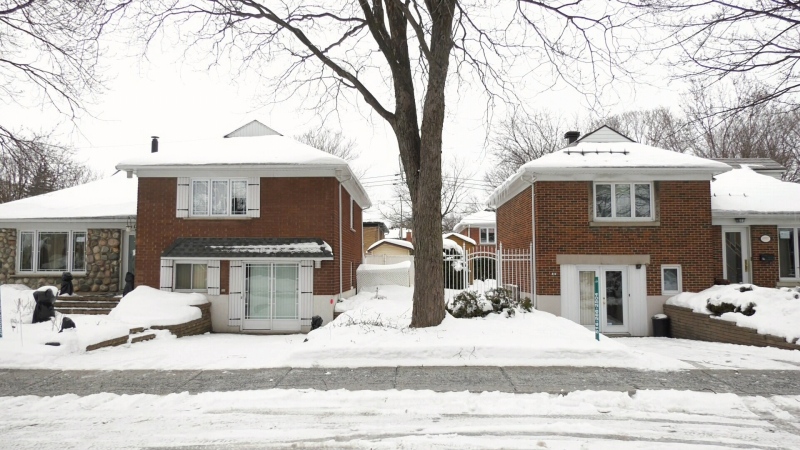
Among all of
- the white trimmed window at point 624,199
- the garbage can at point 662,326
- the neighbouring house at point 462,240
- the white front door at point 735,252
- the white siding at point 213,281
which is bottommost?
the garbage can at point 662,326

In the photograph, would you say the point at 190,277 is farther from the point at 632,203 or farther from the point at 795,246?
the point at 795,246

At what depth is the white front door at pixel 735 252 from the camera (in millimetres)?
16172

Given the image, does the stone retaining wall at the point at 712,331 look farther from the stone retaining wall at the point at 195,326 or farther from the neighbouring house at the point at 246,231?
the stone retaining wall at the point at 195,326

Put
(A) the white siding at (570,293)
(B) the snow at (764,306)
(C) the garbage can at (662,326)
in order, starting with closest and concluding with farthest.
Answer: (B) the snow at (764,306) < (C) the garbage can at (662,326) < (A) the white siding at (570,293)

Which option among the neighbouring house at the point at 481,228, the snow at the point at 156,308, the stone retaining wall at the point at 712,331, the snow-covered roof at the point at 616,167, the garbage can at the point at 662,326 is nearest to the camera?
the stone retaining wall at the point at 712,331

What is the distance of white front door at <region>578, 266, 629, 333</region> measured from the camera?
14898 mm

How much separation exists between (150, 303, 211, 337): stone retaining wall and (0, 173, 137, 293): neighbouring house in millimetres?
5431

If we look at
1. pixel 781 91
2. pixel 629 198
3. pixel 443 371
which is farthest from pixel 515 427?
pixel 629 198

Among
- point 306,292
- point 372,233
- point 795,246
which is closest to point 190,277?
point 306,292

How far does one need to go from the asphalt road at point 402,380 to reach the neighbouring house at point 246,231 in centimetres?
683

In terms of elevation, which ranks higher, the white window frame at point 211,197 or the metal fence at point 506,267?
the white window frame at point 211,197

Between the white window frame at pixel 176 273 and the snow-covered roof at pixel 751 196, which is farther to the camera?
the snow-covered roof at pixel 751 196

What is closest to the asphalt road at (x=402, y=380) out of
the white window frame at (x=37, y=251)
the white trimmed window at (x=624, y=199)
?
the white trimmed window at (x=624, y=199)

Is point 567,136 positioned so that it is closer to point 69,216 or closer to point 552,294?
point 552,294
